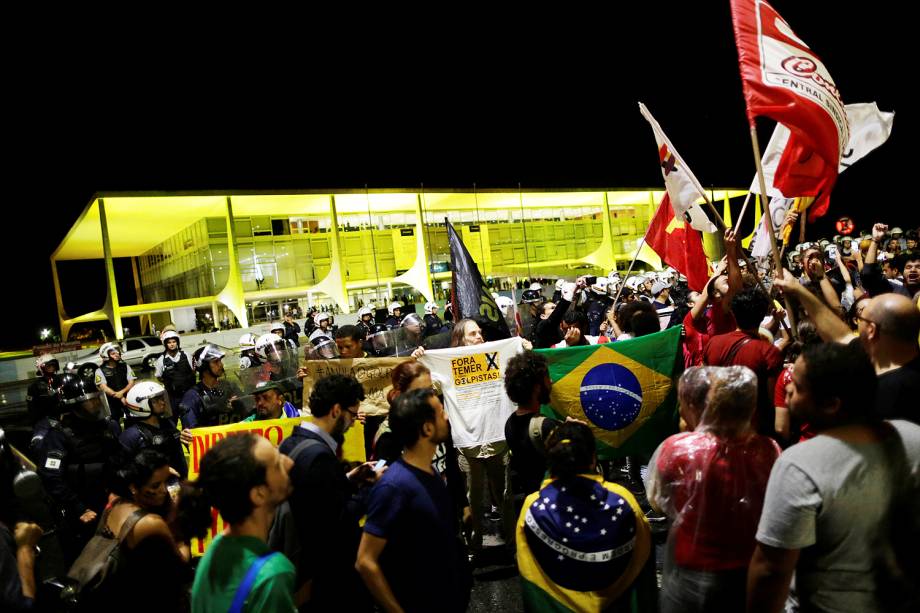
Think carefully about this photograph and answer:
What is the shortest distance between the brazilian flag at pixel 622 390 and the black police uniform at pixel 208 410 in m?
3.69

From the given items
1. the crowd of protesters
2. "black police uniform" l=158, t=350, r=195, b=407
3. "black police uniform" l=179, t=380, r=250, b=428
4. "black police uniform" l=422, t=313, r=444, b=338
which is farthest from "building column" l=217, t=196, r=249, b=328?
the crowd of protesters

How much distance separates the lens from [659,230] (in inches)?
296

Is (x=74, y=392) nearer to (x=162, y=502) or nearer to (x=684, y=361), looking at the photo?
(x=162, y=502)

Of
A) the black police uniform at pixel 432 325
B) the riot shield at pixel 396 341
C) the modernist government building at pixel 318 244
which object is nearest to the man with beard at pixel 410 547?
the riot shield at pixel 396 341

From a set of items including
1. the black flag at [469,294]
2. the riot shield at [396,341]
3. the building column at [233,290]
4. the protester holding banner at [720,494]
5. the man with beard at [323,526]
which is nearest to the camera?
the protester holding banner at [720,494]

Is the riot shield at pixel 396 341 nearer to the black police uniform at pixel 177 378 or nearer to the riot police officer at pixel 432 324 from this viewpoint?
the riot police officer at pixel 432 324

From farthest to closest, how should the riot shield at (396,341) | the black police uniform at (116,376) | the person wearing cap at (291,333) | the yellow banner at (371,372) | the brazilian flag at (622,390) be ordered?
the person wearing cap at (291,333) → the black police uniform at (116,376) → the riot shield at (396,341) → the yellow banner at (371,372) → the brazilian flag at (622,390)

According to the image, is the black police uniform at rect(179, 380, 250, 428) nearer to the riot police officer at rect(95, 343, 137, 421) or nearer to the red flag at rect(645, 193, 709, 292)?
the riot police officer at rect(95, 343, 137, 421)

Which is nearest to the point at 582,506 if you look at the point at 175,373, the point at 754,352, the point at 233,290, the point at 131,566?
the point at 754,352

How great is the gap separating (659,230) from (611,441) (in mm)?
3320

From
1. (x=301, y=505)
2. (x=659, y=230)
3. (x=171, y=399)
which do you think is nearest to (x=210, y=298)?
(x=171, y=399)

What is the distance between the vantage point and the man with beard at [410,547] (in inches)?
114

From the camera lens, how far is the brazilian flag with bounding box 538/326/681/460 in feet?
17.5

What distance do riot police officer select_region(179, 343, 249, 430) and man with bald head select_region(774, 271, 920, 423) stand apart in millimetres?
6031
